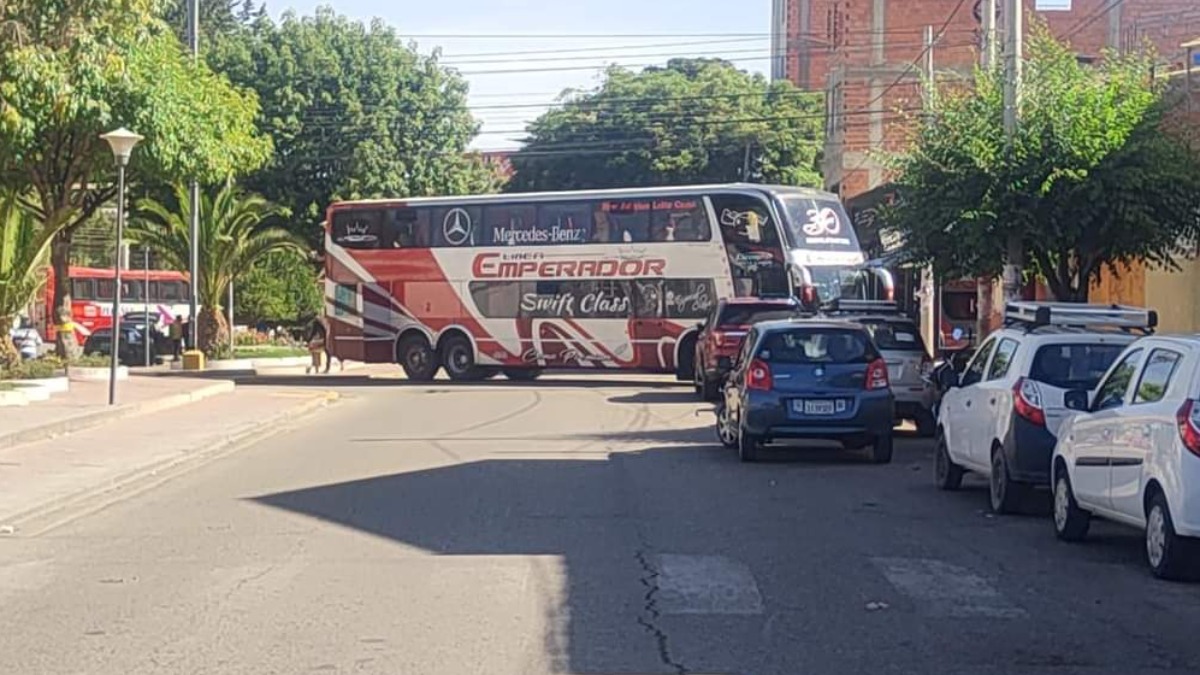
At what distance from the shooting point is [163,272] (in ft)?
222

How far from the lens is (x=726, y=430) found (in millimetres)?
20703

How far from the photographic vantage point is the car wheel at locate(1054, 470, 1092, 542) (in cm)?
1279

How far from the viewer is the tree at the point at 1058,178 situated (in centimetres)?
2234

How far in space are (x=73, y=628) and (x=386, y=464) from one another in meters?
10.0

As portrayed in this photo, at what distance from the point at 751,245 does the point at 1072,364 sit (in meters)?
21.9

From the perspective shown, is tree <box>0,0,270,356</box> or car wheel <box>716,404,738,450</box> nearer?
car wheel <box>716,404,738,450</box>

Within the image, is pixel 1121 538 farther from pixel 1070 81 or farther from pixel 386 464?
pixel 1070 81

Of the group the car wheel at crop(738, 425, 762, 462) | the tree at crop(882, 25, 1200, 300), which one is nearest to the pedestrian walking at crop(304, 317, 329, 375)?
the tree at crop(882, 25, 1200, 300)

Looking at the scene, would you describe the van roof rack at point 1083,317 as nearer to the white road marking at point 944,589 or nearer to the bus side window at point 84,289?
the white road marking at point 944,589

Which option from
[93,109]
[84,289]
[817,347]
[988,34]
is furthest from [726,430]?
[84,289]

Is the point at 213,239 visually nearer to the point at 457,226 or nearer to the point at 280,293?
the point at 457,226

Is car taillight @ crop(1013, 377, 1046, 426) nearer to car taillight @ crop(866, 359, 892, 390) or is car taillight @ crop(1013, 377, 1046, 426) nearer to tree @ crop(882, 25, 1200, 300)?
car taillight @ crop(866, 359, 892, 390)

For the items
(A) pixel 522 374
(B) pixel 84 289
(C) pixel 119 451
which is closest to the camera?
(C) pixel 119 451

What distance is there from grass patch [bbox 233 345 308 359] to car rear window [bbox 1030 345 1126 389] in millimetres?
35135
